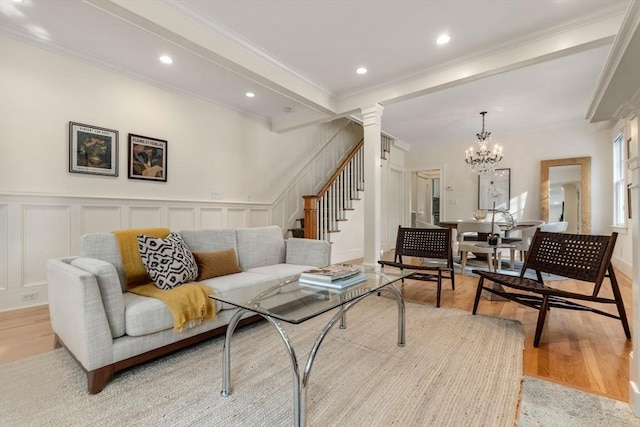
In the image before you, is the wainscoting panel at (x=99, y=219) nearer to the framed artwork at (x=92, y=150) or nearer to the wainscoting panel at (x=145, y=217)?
the wainscoting panel at (x=145, y=217)

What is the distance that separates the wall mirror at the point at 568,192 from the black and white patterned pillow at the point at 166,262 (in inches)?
249

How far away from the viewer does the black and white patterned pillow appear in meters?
1.99

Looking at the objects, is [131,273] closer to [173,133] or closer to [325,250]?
[325,250]

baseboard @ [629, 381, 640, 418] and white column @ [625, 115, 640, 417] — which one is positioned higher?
white column @ [625, 115, 640, 417]

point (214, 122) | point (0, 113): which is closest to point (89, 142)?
point (0, 113)

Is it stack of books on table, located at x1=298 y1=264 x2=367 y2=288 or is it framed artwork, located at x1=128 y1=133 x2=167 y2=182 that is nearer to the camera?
stack of books on table, located at x1=298 y1=264 x2=367 y2=288

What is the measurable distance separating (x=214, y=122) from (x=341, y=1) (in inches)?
108

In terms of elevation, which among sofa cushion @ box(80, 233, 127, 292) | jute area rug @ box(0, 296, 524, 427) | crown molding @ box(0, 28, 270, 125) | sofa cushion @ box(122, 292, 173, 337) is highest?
crown molding @ box(0, 28, 270, 125)

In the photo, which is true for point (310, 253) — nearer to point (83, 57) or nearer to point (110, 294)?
point (110, 294)

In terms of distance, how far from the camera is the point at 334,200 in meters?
5.10

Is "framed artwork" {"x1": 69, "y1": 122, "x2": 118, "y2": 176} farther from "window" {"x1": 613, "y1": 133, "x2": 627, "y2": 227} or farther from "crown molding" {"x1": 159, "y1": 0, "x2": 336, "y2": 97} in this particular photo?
"window" {"x1": 613, "y1": 133, "x2": 627, "y2": 227}

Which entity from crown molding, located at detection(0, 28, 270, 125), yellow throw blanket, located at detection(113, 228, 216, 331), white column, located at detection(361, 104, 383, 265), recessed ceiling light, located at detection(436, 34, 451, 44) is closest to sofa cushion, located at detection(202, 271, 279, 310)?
yellow throw blanket, located at detection(113, 228, 216, 331)

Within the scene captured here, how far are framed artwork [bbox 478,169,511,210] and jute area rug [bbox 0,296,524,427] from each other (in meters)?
4.69

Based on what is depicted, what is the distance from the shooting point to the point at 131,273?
6.79 ft
